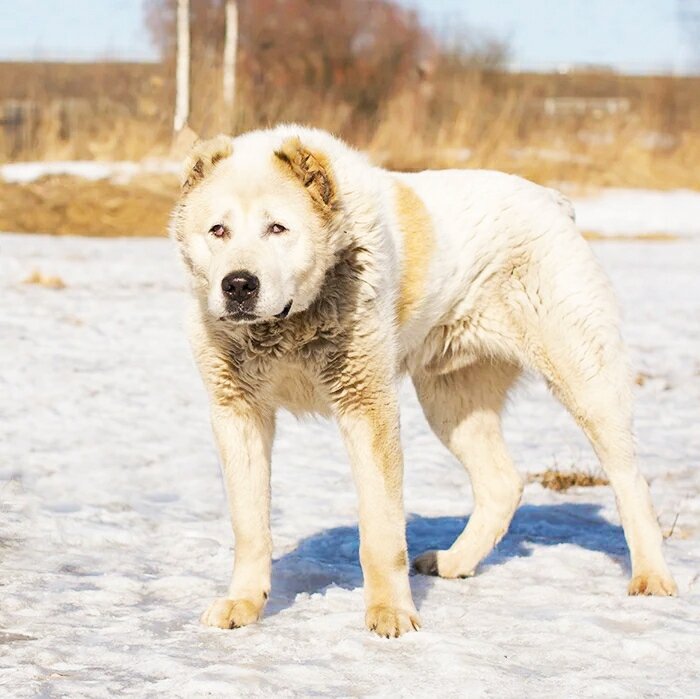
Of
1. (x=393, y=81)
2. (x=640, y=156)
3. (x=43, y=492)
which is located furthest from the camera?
(x=393, y=81)

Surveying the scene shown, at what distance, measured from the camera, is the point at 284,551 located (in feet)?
14.1

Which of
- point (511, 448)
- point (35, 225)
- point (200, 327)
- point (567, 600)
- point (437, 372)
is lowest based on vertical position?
point (35, 225)

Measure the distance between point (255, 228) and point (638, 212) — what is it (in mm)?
13583

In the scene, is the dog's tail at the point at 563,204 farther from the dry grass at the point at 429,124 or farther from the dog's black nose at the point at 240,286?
the dry grass at the point at 429,124

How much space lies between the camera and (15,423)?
18.6 ft

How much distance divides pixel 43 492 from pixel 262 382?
61.2 inches

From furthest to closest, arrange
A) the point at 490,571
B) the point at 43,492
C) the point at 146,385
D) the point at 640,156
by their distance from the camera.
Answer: the point at 640,156 → the point at 146,385 → the point at 43,492 → the point at 490,571

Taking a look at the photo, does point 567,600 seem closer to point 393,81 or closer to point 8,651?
point 8,651

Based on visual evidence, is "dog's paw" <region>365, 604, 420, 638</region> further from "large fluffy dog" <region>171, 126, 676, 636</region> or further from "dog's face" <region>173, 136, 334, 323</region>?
"dog's face" <region>173, 136, 334, 323</region>

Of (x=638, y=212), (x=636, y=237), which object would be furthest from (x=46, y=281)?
(x=638, y=212)

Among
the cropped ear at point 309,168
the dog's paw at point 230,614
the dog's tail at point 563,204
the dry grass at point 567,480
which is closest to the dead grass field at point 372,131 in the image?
the dry grass at point 567,480

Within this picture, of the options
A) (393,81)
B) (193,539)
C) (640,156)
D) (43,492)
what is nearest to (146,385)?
(43,492)

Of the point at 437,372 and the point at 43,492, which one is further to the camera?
the point at 43,492

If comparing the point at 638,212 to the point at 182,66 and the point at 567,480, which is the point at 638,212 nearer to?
the point at 182,66
